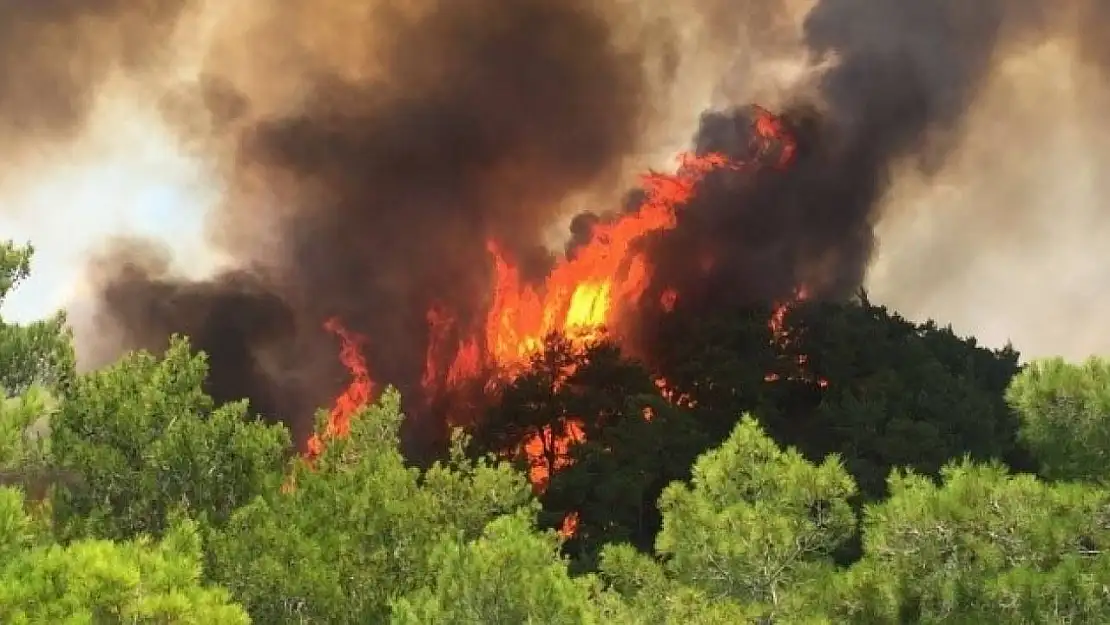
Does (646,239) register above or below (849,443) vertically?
above

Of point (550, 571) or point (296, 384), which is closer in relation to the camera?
point (550, 571)

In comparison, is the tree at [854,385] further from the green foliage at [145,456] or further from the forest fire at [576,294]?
the green foliage at [145,456]

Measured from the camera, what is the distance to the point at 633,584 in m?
11.9

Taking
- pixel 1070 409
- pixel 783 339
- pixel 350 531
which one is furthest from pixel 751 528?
pixel 783 339

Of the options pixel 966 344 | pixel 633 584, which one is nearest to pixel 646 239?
pixel 966 344

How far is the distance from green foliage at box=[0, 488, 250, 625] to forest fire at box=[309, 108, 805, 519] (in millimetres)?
38264

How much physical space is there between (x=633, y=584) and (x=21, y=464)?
7561 mm

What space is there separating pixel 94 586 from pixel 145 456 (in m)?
3.46

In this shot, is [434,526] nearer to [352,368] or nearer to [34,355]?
[34,355]

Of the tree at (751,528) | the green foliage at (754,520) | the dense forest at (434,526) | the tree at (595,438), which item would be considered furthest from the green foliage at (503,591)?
the tree at (595,438)

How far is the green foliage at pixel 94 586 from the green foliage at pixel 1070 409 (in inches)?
326

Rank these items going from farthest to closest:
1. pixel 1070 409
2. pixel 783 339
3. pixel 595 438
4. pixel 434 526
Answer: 1. pixel 783 339
2. pixel 595 438
3. pixel 434 526
4. pixel 1070 409

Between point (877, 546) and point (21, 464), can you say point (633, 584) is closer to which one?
point (877, 546)

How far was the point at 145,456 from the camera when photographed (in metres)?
10.9
